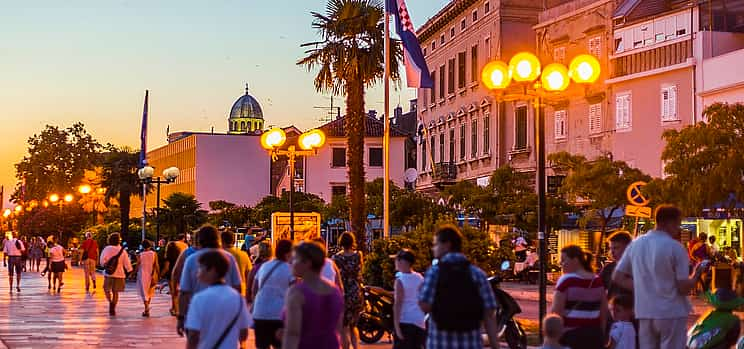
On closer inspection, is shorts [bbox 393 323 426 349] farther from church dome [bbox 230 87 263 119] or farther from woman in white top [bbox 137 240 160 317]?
church dome [bbox 230 87 263 119]

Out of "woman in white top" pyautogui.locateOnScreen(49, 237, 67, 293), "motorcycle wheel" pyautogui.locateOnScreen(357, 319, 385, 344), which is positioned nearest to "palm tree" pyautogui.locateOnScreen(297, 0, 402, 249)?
"woman in white top" pyautogui.locateOnScreen(49, 237, 67, 293)

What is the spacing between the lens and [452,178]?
2346 inches

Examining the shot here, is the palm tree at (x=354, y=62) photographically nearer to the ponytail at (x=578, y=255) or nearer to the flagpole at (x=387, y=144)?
the flagpole at (x=387, y=144)

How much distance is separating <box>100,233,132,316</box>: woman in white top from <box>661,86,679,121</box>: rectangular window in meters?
20.4

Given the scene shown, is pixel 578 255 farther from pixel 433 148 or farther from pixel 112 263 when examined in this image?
pixel 433 148

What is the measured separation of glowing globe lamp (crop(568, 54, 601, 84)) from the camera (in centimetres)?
1866

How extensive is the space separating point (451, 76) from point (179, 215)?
51.4 feet

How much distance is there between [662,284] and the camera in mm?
11039

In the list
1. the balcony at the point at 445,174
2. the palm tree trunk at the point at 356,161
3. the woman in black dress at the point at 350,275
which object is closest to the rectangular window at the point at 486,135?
the balcony at the point at 445,174

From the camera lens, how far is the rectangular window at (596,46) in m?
44.3

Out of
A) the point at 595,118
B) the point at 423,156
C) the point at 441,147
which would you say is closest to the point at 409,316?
the point at 595,118

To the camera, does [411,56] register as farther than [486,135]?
No

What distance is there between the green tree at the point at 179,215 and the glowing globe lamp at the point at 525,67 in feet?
152

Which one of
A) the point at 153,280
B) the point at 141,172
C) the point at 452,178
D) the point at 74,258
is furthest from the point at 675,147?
the point at 74,258
